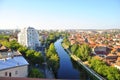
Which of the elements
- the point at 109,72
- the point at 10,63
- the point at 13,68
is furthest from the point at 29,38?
the point at 13,68

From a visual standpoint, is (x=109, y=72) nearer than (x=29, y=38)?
Yes

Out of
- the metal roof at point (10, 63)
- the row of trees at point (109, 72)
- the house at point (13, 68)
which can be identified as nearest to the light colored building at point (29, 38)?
the row of trees at point (109, 72)

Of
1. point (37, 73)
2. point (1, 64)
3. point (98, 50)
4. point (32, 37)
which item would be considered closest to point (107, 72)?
point (37, 73)

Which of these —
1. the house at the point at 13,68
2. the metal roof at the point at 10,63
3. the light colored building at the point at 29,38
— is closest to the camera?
the house at the point at 13,68

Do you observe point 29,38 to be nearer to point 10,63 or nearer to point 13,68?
point 10,63

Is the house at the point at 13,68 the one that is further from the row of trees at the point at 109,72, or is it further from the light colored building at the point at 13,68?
the row of trees at the point at 109,72

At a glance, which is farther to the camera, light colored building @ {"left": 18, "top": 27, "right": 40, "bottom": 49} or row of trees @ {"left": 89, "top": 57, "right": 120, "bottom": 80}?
light colored building @ {"left": 18, "top": 27, "right": 40, "bottom": 49}

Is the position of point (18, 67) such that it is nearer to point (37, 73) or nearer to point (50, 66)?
point (37, 73)

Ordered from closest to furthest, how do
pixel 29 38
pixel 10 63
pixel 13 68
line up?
pixel 13 68, pixel 10 63, pixel 29 38

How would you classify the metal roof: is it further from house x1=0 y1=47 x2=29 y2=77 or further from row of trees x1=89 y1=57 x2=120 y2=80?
row of trees x1=89 y1=57 x2=120 y2=80

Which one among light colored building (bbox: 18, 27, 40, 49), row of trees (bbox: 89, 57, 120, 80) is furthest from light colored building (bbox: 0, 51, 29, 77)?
light colored building (bbox: 18, 27, 40, 49)

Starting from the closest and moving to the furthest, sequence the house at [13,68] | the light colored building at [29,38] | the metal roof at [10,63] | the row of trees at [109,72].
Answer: the house at [13,68] < the metal roof at [10,63] < the row of trees at [109,72] < the light colored building at [29,38]
